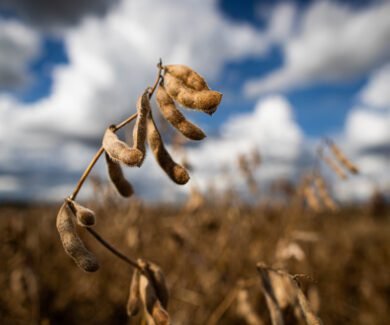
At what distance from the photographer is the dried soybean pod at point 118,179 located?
1.31 metres

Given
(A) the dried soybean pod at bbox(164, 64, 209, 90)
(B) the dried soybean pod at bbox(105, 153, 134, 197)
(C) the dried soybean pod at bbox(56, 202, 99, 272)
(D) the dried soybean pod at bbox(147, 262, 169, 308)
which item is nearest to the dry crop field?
(D) the dried soybean pod at bbox(147, 262, 169, 308)

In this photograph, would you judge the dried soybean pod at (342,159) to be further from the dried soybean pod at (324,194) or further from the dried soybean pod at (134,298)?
the dried soybean pod at (134,298)

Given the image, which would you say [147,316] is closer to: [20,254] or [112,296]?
[20,254]

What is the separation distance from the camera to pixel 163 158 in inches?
48.2

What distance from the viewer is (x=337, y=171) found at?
8.59ft

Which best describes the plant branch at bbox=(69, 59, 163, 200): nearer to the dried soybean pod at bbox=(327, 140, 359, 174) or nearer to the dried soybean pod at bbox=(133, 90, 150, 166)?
the dried soybean pod at bbox=(133, 90, 150, 166)

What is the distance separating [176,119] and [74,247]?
468 millimetres

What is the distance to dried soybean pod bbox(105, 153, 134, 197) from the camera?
1.31 m

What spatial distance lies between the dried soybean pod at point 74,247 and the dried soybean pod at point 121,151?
0.82 ft

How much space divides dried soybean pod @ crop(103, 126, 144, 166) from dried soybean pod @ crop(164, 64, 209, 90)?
0.86ft

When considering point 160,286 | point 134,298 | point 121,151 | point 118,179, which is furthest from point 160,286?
point 121,151

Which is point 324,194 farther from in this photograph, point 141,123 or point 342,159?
point 141,123

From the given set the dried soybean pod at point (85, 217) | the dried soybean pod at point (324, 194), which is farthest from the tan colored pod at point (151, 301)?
the dried soybean pod at point (324, 194)

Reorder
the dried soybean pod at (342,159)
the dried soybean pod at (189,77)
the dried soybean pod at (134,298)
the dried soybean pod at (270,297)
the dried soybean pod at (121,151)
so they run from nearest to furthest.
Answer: the dried soybean pod at (121,151) < the dried soybean pod at (189,77) < the dried soybean pod at (134,298) < the dried soybean pod at (270,297) < the dried soybean pod at (342,159)
